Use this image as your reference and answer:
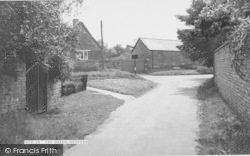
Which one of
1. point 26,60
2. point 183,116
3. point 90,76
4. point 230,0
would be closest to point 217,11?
point 230,0

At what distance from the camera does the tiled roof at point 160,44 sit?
48.8 m

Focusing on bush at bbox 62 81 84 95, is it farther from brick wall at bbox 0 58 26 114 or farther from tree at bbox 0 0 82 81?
brick wall at bbox 0 58 26 114

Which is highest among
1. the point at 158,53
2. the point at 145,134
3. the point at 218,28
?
the point at 158,53

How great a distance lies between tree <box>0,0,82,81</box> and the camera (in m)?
8.08

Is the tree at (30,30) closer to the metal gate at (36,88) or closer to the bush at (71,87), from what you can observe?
the metal gate at (36,88)

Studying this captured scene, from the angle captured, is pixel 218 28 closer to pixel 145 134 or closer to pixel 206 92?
pixel 206 92

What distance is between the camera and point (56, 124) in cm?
880

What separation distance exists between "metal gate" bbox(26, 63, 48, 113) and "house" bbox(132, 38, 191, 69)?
3494cm

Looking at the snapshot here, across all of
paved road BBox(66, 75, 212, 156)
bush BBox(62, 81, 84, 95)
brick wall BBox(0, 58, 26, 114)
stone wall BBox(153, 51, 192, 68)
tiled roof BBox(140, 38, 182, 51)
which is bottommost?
paved road BBox(66, 75, 212, 156)

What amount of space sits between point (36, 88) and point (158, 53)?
3744 centimetres

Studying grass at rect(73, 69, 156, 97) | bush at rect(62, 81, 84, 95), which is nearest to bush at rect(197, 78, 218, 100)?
grass at rect(73, 69, 156, 97)

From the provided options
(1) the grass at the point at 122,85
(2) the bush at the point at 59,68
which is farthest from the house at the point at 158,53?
(2) the bush at the point at 59,68

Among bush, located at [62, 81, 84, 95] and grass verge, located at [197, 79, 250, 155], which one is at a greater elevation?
bush, located at [62, 81, 84, 95]

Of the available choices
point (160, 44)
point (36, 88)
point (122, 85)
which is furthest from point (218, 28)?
point (160, 44)
